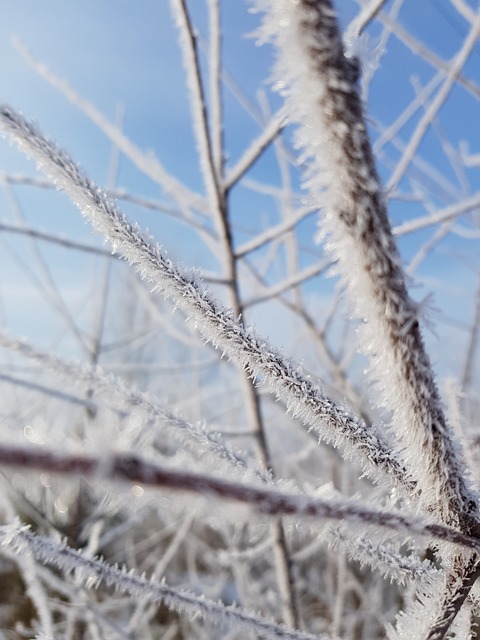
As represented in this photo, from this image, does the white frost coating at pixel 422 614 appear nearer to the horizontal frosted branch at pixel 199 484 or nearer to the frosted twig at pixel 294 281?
the horizontal frosted branch at pixel 199 484

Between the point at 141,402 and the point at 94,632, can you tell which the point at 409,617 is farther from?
the point at 94,632

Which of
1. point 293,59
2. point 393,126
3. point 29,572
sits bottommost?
point 29,572

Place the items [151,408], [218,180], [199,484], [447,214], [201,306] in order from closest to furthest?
[199,484]
[201,306]
[151,408]
[447,214]
[218,180]

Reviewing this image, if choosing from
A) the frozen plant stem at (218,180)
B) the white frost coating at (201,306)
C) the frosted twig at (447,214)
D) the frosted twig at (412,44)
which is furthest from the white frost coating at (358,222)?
the frosted twig at (412,44)

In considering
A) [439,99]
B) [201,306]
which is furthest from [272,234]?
[201,306]

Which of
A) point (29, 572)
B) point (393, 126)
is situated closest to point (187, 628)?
point (29, 572)

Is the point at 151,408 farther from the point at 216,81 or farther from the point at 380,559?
the point at 216,81
